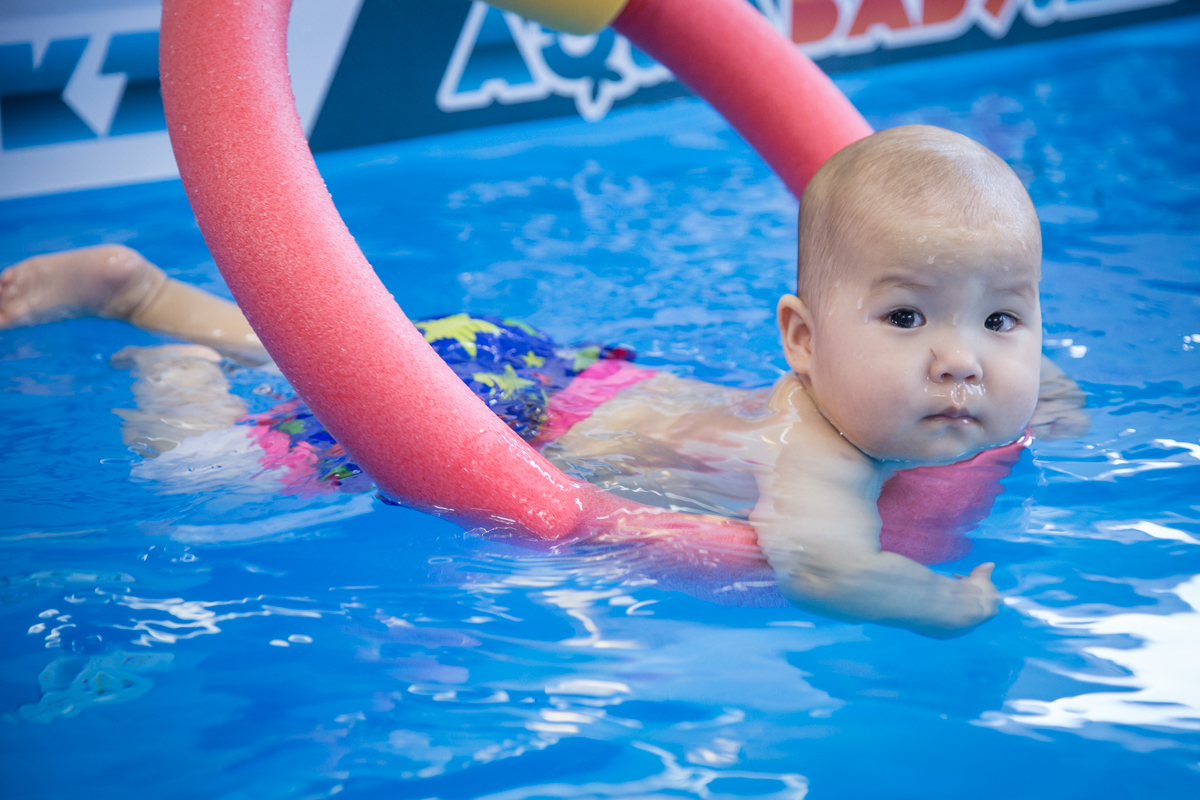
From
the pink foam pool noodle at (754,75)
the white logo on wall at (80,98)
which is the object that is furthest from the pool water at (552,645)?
the white logo on wall at (80,98)

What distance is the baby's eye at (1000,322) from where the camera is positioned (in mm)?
1340

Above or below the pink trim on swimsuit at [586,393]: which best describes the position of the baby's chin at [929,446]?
below

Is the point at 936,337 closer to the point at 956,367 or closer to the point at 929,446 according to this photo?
the point at 956,367

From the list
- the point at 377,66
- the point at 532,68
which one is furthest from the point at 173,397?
the point at 532,68

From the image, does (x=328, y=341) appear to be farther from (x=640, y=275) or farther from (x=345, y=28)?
(x=345, y=28)

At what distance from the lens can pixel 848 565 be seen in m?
1.25

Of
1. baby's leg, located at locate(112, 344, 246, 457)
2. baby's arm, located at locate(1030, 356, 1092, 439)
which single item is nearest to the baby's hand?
baby's arm, located at locate(1030, 356, 1092, 439)

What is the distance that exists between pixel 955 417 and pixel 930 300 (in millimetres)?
160

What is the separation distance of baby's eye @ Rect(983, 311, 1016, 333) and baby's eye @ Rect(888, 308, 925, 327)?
90 millimetres

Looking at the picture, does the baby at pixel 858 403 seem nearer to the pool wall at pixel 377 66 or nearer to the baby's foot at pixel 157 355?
the baby's foot at pixel 157 355

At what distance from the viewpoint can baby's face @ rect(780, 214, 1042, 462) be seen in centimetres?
129

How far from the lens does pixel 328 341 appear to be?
1273mm

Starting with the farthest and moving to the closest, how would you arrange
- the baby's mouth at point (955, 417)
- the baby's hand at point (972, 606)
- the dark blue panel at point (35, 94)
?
the dark blue panel at point (35, 94), the baby's mouth at point (955, 417), the baby's hand at point (972, 606)

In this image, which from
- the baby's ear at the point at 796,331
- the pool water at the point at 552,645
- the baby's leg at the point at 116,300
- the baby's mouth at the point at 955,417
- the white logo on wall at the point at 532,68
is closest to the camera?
the pool water at the point at 552,645
